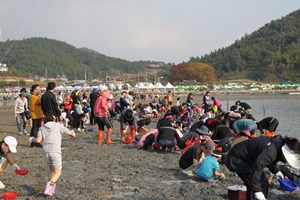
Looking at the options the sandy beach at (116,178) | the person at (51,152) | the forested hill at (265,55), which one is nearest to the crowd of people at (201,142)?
the person at (51,152)

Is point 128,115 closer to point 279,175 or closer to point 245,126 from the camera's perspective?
point 245,126

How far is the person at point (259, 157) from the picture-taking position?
4543 mm

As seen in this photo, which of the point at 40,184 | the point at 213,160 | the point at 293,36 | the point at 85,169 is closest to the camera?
the point at 40,184

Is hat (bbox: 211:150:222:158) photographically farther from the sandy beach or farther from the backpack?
the sandy beach

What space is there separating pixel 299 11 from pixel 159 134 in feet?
579

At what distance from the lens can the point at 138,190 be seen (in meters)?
6.67

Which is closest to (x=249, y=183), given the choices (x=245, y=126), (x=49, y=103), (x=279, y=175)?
(x=279, y=175)

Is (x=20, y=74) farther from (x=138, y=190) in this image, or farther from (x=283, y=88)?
(x=138, y=190)

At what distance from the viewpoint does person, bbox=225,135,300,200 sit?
454 centimetres

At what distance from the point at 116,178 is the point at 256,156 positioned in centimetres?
336

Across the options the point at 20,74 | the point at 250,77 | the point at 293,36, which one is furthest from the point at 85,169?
the point at 293,36

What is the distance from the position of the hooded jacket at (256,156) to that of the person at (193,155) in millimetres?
2661

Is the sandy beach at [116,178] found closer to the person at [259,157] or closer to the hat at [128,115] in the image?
the person at [259,157]

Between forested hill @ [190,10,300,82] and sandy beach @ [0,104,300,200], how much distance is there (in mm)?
106578
